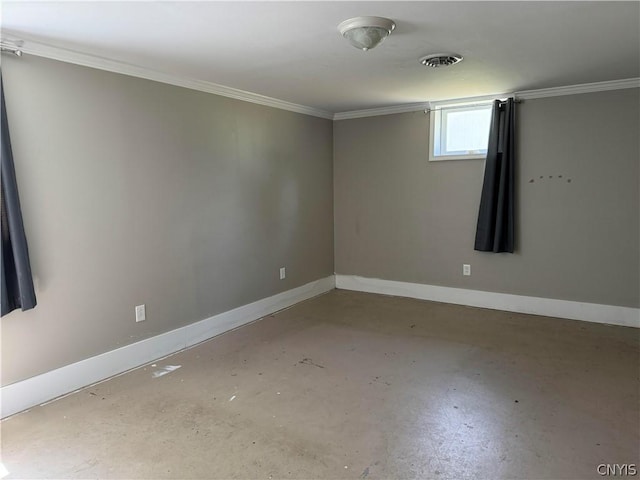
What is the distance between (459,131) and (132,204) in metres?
3.35

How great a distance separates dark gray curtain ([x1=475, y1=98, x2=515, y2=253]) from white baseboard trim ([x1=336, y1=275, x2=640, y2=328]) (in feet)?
1.84

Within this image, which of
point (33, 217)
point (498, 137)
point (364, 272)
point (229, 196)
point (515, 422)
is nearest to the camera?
point (515, 422)

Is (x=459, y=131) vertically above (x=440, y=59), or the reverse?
(x=440, y=59)

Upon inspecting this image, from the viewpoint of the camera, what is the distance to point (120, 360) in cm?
310

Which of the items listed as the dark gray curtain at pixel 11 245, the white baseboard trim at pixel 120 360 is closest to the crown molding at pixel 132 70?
the dark gray curtain at pixel 11 245

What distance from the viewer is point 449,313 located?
14.7 feet

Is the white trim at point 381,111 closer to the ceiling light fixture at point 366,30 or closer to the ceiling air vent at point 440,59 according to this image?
the ceiling air vent at point 440,59

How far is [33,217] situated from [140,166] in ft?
2.66

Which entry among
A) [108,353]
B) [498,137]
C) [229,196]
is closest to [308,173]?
[229,196]

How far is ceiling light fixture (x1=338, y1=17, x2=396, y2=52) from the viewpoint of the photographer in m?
2.20

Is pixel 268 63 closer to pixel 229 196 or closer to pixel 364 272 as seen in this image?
pixel 229 196

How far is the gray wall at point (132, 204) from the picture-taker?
2611 millimetres

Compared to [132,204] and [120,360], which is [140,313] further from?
[132,204]

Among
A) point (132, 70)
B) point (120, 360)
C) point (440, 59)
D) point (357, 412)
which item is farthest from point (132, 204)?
point (440, 59)
